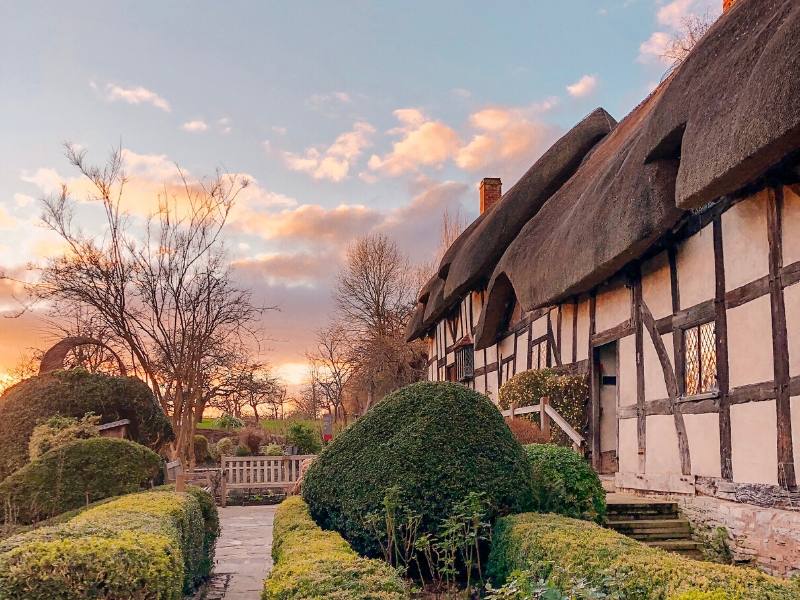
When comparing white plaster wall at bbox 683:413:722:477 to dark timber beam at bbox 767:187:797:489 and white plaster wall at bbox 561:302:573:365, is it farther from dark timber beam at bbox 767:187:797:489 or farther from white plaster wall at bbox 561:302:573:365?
white plaster wall at bbox 561:302:573:365

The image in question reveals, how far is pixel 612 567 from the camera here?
397cm

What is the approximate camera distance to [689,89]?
7949mm

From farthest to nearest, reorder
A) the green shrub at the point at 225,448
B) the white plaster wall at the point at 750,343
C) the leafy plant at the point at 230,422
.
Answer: the leafy plant at the point at 230,422, the green shrub at the point at 225,448, the white plaster wall at the point at 750,343

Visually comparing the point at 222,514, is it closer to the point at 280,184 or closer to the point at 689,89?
the point at 280,184

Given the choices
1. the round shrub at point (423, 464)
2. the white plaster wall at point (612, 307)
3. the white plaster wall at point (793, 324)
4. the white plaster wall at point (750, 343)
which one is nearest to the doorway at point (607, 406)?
the white plaster wall at point (612, 307)

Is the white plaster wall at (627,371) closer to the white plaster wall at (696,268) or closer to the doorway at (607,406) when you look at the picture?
the doorway at (607,406)

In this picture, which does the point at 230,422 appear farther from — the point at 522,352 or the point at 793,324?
the point at 793,324

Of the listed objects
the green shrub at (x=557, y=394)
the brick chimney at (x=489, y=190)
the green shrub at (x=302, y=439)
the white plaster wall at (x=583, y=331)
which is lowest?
the green shrub at (x=302, y=439)

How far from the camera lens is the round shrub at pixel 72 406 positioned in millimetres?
10312

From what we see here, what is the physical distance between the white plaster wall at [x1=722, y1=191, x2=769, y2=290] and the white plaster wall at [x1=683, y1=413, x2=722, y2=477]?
1.55 metres

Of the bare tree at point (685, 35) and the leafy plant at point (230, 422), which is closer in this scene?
the bare tree at point (685, 35)

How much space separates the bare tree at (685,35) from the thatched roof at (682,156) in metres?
9.54

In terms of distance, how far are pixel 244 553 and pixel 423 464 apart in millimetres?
4607

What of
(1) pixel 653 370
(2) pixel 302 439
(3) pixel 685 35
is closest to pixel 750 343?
(1) pixel 653 370
